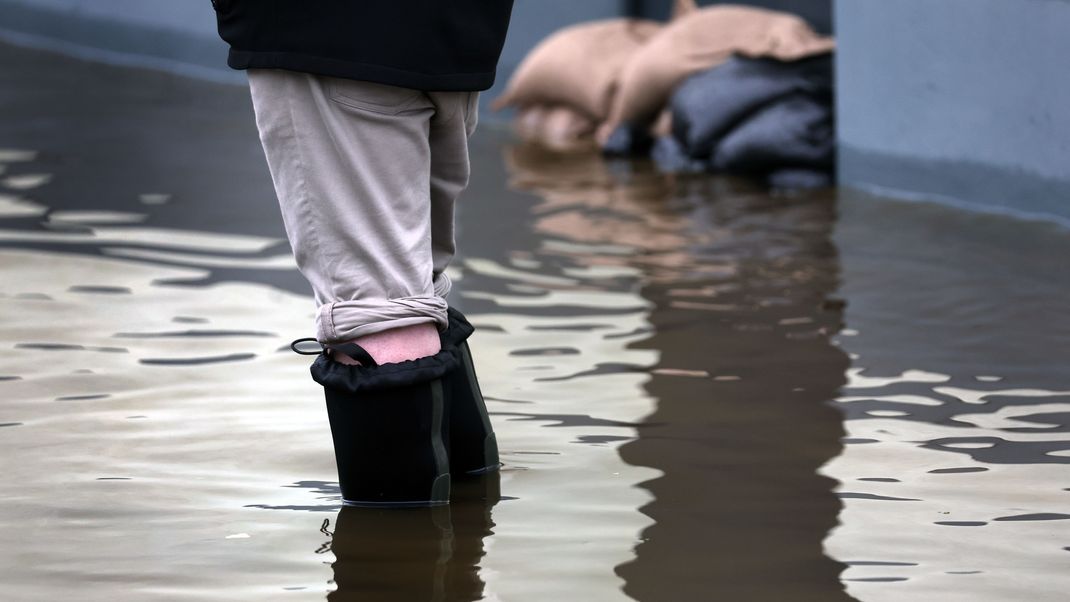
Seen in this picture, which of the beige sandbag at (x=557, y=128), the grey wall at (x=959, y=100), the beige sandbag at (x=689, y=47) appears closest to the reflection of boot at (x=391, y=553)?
the grey wall at (x=959, y=100)

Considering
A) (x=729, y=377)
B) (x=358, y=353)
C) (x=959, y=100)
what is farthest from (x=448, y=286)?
(x=959, y=100)

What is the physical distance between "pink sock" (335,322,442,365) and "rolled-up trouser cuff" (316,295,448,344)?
0.06 ft

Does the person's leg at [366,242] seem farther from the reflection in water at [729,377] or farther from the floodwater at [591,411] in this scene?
the reflection in water at [729,377]

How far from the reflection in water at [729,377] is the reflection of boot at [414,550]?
19 cm

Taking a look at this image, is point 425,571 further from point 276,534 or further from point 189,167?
point 189,167

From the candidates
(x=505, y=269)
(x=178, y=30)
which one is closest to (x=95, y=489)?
(x=505, y=269)

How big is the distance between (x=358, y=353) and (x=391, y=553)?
0.23 meters

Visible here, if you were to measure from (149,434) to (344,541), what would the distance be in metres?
0.56

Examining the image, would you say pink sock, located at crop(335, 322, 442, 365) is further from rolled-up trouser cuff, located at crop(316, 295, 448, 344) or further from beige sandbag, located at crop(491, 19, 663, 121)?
beige sandbag, located at crop(491, 19, 663, 121)

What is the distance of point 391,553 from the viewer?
1.64m

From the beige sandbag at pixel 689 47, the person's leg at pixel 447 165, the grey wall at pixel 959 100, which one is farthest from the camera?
the beige sandbag at pixel 689 47

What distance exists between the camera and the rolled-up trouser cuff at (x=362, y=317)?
1.65 m

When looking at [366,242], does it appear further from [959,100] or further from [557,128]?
[557,128]

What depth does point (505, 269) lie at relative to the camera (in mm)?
3506
